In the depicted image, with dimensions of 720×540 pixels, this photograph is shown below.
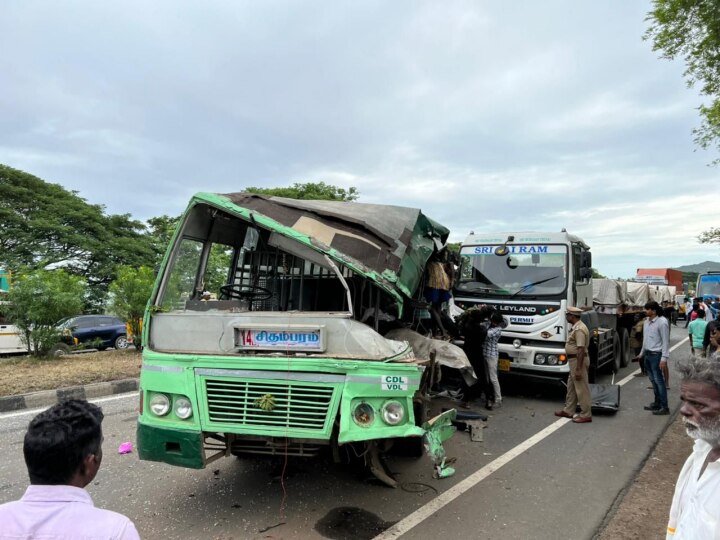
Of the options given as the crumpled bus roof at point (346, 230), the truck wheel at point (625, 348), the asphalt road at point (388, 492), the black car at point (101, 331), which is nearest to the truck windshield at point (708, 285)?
the truck wheel at point (625, 348)

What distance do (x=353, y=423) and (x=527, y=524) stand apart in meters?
1.62

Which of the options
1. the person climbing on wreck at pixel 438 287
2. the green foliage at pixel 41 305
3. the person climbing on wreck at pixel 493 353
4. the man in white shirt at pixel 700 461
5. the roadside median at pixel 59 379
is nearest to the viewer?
the man in white shirt at pixel 700 461

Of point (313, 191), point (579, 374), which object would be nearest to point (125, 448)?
point (579, 374)

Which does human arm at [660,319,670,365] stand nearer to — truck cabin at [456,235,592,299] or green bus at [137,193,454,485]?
truck cabin at [456,235,592,299]

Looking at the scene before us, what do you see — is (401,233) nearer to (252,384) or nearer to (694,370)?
(252,384)

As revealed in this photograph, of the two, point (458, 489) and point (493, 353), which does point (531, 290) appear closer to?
point (493, 353)

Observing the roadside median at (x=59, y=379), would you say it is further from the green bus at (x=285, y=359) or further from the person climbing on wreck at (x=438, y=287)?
the person climbing on wreck at (x=438, y=287)

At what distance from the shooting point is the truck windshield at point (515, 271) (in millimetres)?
7629

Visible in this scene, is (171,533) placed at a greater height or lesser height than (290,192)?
lesser

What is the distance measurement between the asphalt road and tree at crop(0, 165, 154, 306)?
830 inches

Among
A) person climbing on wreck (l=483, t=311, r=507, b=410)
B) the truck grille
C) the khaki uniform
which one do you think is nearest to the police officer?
the khaki uniform

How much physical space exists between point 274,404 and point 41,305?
927 centimetres

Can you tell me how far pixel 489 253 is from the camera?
823 centimetres

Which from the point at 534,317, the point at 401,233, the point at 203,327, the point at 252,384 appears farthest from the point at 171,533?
the point at 534,317
